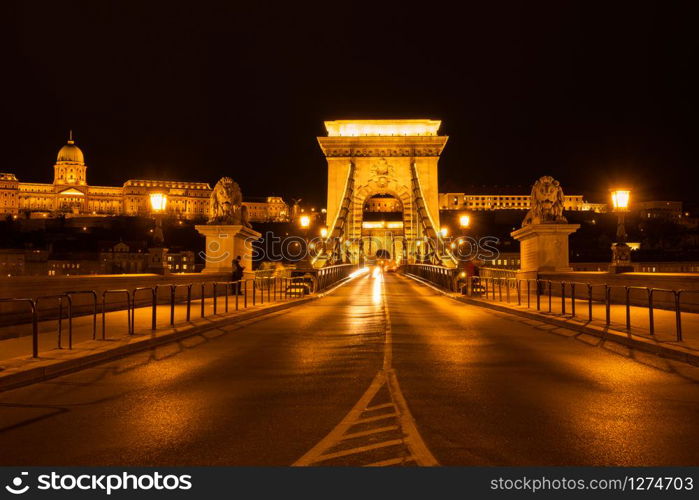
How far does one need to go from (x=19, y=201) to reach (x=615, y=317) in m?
176

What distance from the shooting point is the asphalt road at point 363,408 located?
16.4ft

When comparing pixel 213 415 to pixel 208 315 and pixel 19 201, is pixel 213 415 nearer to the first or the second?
pixel 208 315

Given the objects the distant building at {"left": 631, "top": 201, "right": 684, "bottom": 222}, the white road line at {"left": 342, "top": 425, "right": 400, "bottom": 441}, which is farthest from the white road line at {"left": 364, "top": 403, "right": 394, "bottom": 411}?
the distant building at {"left": 631, "top": 201, "right": 684, "bottom": 222}

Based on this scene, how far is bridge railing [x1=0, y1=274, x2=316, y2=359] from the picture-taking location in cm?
1066

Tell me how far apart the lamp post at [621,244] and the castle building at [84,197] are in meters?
153

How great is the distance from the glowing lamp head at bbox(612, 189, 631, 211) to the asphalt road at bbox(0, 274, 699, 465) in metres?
12.0

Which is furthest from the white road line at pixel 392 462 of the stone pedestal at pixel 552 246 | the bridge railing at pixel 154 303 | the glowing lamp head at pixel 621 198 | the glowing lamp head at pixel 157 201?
the stone pedestal at pixel 552 246

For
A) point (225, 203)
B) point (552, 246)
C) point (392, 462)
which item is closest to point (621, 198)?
point (552, 246)

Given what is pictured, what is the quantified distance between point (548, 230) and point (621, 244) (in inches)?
124

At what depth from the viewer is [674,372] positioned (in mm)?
8617

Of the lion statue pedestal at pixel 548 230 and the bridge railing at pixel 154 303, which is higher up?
the lion statue pedestal at pixel 548 230

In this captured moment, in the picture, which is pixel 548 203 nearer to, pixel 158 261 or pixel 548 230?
pixel 548 230

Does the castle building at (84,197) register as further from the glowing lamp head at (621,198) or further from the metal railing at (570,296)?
the glowing lamp head at (621,198)

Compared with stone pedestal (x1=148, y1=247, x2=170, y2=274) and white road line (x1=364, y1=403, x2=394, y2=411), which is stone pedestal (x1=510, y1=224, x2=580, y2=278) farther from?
white road line (x1=364, y1=403, x2=394, y2=411)
